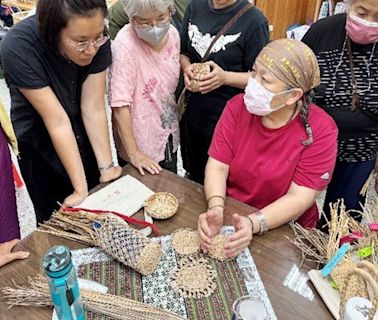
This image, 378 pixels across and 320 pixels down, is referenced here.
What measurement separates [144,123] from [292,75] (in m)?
0.65

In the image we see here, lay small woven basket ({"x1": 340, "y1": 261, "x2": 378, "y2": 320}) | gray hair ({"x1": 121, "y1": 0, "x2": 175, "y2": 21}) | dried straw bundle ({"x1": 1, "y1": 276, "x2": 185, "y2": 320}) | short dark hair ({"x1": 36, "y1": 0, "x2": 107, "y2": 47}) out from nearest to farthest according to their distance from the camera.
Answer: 1. small woven basket ({"x1": 340, "y1": 261, "x2": 378, "y2": 320})
2. dried straw bundle ({"x1": 1, "y1": 276, "x2": 185, "y2": 320})
3. short dark hair ({"x1": 36, "y1": 0, "x2": 107, "y2": 47})
4. gray hair ({"x1": 121, "y1": 0, "x2": 175, "y2": 21})

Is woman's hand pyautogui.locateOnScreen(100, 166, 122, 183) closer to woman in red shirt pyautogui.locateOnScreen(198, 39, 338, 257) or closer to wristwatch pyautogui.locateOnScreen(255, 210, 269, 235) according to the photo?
woman in red shirt pyautogui.locateOnScreen(198, 39, 338, 257)

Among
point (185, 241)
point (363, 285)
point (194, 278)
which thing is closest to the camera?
point (363, 285)

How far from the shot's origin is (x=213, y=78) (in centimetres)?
154

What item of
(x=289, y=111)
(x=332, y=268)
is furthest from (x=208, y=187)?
(x=332, y=268)

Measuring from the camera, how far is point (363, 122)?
1.51 m

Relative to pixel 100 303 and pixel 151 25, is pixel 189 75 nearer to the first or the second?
pixel 151 25

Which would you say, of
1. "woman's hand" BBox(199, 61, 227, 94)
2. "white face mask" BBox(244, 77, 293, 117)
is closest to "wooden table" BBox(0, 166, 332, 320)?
"white face mask" BBox(244, 77, 293, 117)

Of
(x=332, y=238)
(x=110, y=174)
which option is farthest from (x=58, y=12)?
(x=332, y=238)

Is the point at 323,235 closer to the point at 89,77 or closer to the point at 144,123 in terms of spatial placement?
the point at 144,123

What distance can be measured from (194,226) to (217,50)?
80 cm

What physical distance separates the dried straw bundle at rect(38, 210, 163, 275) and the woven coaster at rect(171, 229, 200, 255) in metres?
0.06

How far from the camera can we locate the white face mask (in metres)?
1.24

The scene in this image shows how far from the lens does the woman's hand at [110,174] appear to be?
4.52ft
